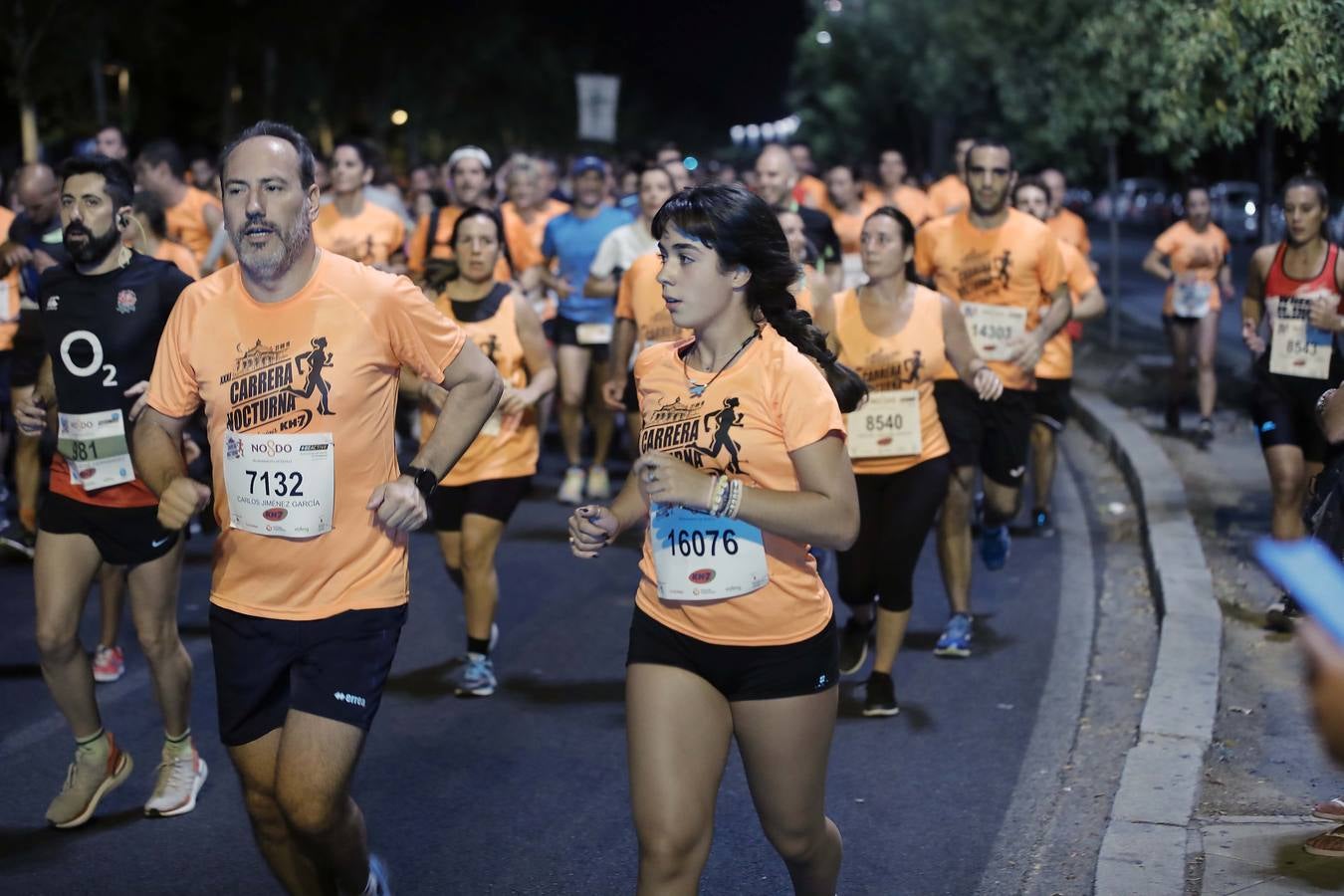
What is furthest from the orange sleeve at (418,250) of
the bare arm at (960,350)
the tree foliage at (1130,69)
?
the tree foliage at (1130,69)

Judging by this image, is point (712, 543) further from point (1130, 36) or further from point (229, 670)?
point (1130, 36)

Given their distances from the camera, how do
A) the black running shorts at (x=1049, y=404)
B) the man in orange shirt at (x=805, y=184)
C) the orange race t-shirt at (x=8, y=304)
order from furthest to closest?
the man in orange shirt at (x=805, y=184), the black running shorts at (x=1049, y=404), the orange race t-shirt at (x=8, y=304)

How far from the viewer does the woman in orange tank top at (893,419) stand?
7.10 meters

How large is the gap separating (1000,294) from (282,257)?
533cm

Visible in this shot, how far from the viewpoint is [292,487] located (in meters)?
4.34

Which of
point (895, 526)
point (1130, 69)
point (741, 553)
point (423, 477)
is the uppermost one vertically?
point (1130, 69)

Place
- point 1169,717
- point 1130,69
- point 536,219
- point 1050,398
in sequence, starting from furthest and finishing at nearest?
point 1130,69 < point 536,219 < point 1050,398 < point 1169,717

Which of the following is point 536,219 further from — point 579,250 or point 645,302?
point 645,302

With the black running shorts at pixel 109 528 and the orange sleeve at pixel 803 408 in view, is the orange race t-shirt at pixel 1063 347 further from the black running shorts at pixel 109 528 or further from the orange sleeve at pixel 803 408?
the orange sleeve at pixel 803 408

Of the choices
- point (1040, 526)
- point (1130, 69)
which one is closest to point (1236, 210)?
point (1130, 69)

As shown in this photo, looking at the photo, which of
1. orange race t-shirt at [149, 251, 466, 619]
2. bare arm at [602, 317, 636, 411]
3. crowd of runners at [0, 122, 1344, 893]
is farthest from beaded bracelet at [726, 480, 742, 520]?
bare arm at [602, 317, 636, 411]

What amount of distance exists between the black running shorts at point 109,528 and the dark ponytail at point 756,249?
2.41m

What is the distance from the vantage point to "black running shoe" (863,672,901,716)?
704 centimetres

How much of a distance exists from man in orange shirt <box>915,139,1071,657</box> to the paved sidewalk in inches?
45.4
